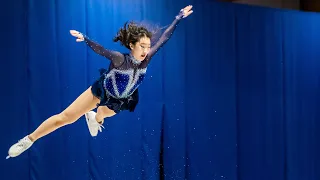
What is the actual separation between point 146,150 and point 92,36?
42.2 inches

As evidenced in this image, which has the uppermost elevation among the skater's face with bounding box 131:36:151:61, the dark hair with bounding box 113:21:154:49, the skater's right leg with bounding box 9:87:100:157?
the dark hair with bounding box 113:21:154:49

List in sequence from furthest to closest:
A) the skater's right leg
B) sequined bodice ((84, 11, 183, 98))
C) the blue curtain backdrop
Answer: the blue curtain backdrop, the skater's right leg, sequined bodice ((84, 11, 183, 98))

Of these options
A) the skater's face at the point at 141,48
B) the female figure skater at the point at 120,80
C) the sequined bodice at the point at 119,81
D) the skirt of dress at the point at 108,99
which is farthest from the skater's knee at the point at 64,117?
the skater's face at the point at 141,48

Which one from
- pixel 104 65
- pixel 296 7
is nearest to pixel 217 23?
pixel 104 65

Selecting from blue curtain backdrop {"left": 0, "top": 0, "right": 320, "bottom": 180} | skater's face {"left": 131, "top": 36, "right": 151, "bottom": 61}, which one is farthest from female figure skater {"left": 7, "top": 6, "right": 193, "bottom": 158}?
blue curtain backdrop {"left": 0, "top": 0, "right": 320, "bottom": 180}

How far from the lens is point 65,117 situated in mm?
3523

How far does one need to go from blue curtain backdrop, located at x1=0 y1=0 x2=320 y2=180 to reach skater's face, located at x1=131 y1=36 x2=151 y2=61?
35.0 inches

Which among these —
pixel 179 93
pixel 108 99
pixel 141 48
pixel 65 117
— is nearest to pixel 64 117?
pixel 65 117

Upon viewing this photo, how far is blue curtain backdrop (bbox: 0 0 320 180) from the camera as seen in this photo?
392cm

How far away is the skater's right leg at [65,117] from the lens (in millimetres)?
3453

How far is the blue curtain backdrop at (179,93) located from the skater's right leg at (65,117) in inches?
12.4

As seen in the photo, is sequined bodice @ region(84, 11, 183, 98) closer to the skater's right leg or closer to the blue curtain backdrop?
the skater's right leg

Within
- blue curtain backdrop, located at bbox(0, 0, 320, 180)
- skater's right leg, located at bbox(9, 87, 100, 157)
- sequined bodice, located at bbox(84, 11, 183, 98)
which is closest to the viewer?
sequined bodice, located at bbox(84, 11, 183, 98)

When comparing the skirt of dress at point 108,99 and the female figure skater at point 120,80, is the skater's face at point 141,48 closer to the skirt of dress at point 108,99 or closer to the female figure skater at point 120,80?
the female figure skater at point 120,80
